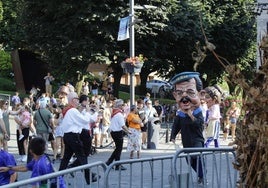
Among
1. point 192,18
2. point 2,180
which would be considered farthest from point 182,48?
point 2,180

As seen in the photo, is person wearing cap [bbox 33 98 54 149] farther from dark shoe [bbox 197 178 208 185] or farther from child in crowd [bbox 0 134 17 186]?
dark shoe [bbox 197 178 208 185]

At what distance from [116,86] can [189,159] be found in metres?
32.8

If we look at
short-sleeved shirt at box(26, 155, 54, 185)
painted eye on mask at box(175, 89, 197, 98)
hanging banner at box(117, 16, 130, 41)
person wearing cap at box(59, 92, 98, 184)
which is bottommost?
short-sleeved shirt at box(26, 155, 54, 185)

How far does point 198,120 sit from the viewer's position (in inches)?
423

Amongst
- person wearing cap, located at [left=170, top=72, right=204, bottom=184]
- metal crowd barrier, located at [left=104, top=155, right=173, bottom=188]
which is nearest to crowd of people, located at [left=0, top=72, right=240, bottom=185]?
person wearing cap, located at [left=170, top=72, right=204, bottom=184]

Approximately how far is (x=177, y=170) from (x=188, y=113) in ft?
12.6

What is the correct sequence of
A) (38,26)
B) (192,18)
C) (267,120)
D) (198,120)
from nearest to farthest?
(267,120) < (198,120) < (38,26) < (192,18)

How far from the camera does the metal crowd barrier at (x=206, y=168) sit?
6898mm

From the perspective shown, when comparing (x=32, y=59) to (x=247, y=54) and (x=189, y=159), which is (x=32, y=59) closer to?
(x=247, y=54)

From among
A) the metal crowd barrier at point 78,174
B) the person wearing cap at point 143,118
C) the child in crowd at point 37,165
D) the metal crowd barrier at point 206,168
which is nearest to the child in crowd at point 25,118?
the person wearing cap at point 143,118

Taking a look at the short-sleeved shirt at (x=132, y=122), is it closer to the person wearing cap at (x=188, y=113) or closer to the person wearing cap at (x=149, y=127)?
the person wearing cap at (x=149, y=127)

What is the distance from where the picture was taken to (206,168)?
743 centimetres

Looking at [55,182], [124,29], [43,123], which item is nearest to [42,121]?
[43,123]

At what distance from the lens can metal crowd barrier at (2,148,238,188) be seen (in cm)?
635
